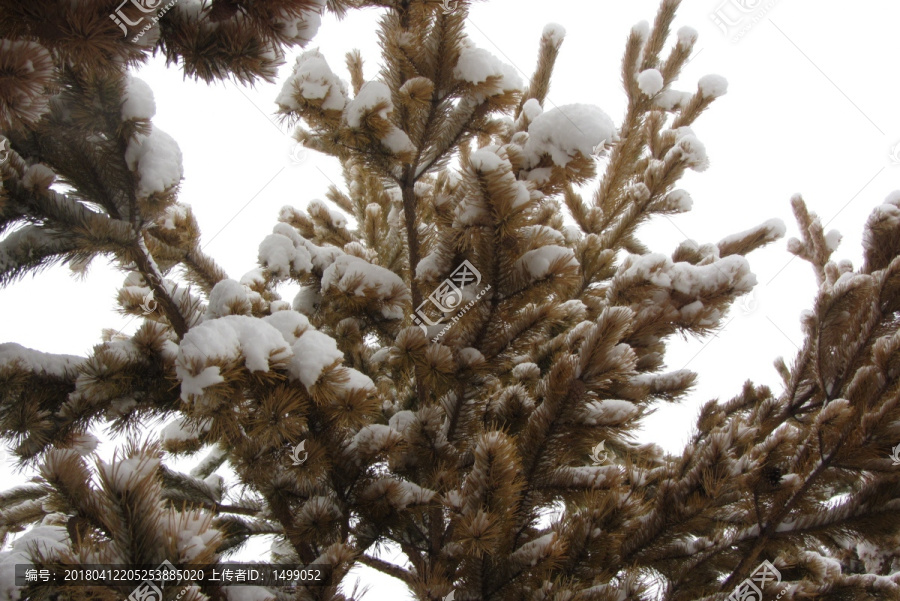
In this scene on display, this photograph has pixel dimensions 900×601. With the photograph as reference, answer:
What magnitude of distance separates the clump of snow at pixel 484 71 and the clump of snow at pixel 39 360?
5.12 feet

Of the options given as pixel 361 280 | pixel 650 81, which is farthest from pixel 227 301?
pixel 650 81

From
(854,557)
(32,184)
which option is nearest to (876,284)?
(854,557)

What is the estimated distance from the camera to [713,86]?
3.34 m

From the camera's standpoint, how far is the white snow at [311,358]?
4.45 ft

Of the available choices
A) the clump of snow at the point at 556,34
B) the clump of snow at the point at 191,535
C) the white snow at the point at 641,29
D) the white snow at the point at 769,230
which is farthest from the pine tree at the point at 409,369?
the white snow at the point at 641,29

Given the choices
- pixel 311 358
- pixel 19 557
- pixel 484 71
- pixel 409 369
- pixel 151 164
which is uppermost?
pixel 484 71

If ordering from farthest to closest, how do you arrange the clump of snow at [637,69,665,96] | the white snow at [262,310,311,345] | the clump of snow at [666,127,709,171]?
the clump of snow at [637,69,665,96] → the clump of snow at [666,127,709,171] → the white snow at [262,310,311,345]

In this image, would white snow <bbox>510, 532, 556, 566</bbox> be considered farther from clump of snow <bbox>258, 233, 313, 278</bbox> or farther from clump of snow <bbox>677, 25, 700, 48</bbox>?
clump of snow <bbox>677, 25, 700, 48</bbox>

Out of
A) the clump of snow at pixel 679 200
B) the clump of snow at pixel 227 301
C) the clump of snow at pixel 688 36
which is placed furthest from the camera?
the clump of snow at pixel 688 36

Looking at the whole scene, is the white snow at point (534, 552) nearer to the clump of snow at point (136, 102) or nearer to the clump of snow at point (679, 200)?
the clump of snow at point (136, 102)

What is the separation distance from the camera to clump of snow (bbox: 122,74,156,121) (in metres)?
1.52

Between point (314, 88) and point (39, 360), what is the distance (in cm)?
120

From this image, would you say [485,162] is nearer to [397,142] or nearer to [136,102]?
[397,142]

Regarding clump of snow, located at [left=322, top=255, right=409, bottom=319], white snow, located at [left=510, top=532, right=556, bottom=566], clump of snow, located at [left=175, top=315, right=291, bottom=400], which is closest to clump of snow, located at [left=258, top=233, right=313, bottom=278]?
clump of snow, located at [left=322, top=255, right=409, bottom=319]
